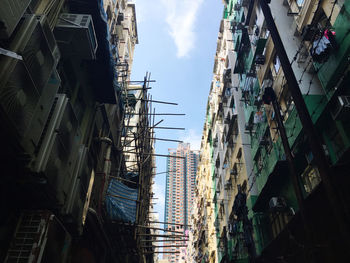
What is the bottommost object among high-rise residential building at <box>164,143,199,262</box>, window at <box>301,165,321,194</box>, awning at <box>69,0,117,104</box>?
window at <box>301,165,321,194</box>

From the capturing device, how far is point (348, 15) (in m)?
8.14

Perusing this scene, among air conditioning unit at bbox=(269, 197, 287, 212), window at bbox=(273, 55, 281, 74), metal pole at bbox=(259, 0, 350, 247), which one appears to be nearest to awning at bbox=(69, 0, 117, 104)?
metal pole at bbox=(259, 0, 350, 247)

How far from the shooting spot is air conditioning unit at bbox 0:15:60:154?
3.74 meters

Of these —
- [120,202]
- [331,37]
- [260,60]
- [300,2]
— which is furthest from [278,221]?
[300,2]

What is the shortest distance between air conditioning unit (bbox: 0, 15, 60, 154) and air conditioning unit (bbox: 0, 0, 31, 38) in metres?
0.22

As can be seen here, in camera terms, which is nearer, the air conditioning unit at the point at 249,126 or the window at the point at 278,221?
the window at the point at 278,221

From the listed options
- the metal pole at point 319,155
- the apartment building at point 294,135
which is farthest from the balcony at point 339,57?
the metal pole at point 319,155

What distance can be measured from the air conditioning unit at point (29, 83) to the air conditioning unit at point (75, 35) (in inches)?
72.1

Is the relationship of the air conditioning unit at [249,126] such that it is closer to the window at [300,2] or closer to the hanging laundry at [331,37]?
the window at [300,2]

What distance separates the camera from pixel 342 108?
7629mm

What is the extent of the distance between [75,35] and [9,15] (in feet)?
10.4

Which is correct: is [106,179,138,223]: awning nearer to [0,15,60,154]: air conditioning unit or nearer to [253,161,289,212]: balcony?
[0,15,60,154]: air conditioning unit

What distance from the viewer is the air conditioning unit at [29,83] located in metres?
3.74

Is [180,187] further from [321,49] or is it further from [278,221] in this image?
[321,49]
